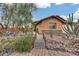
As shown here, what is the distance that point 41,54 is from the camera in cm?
241

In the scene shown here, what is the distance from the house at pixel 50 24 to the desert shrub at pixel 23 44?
109 mm

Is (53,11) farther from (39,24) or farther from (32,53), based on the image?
(32,53)

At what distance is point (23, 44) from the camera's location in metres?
2.43

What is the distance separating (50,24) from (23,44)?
266 millimetres

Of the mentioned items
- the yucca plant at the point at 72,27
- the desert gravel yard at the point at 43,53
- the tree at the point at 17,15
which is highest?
the tree at the point at 17,15

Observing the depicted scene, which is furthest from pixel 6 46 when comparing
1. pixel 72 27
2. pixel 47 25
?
pixel 72 27

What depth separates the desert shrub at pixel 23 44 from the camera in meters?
2.42

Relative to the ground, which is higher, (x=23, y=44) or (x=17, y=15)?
(x=17, y=15)

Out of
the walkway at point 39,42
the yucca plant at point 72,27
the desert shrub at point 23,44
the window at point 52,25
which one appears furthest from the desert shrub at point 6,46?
the yucca plant at point 72,27

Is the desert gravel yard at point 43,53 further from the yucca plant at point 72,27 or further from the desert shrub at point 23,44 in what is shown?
the yucca plant at point 72,27

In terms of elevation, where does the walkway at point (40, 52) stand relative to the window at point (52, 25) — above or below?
below

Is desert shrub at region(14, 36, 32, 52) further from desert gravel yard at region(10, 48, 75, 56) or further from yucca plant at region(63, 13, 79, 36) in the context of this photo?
yucca plant at region(63, 13, 79, 36)

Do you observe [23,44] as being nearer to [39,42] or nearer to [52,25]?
[39,42]

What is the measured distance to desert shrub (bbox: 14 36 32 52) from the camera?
95.4 inches
